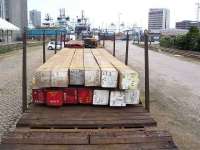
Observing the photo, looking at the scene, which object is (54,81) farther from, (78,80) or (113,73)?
(113,73)

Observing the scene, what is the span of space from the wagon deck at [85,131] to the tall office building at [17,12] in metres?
70.8

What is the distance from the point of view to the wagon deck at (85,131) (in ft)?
14.2

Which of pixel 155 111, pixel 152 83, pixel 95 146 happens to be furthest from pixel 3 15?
pixel 95 146

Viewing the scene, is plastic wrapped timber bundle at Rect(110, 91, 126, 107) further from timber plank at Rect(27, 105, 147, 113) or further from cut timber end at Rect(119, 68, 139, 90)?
cut timber end at Rect(119, 68, 139, 90)

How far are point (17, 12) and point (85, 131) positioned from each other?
8082 centimetres

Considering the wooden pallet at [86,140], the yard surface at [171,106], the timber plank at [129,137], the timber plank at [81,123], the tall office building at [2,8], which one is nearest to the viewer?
the wooden pallet at [86,140]

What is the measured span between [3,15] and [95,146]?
7012 cm

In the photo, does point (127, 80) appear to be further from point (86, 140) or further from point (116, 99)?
point (86, 140)

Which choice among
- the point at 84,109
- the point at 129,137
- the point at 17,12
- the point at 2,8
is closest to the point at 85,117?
the point at 84,109

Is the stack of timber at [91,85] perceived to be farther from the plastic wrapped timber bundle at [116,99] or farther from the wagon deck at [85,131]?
the wagon deck at [85,131]

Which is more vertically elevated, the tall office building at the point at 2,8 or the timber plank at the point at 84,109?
the tall office building at the point at 2,8

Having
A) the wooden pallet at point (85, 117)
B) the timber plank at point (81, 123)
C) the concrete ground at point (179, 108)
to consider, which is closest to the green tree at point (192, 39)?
the concrete ground at point (179, 108)

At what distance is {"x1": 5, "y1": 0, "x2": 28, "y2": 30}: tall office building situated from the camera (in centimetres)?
7662

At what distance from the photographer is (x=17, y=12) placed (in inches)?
3260
